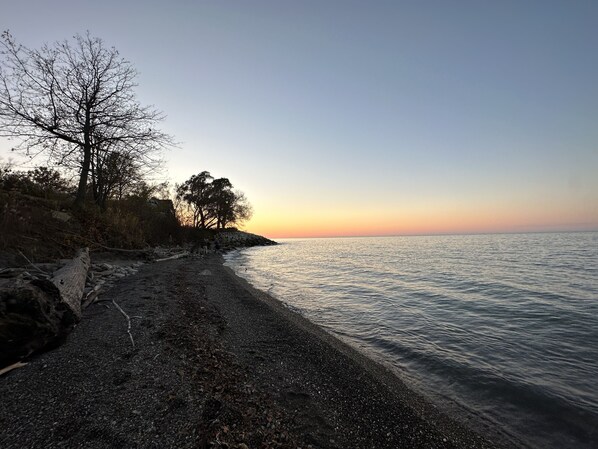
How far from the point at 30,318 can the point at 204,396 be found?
3.39 meters

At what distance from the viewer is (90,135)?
671 inches

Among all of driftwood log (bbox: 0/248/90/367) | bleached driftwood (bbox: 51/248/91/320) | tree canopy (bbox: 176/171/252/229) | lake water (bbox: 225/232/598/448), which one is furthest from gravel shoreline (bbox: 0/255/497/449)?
tree canopy (bbox: 176/171/252/229)

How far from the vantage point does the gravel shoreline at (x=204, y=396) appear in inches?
122

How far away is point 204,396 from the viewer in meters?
3.85

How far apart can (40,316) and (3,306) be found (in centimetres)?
54

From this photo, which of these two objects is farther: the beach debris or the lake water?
the lake water

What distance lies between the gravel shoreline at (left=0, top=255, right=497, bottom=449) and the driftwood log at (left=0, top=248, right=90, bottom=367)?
271mm

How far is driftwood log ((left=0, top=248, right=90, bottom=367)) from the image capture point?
169 inches

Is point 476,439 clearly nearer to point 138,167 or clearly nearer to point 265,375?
point 265,375

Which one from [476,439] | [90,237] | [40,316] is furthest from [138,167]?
[476,439]

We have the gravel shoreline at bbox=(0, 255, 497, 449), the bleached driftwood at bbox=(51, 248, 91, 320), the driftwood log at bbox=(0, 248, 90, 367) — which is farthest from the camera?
the bleached driftwood at bbox=(51, 248, 91, 320)

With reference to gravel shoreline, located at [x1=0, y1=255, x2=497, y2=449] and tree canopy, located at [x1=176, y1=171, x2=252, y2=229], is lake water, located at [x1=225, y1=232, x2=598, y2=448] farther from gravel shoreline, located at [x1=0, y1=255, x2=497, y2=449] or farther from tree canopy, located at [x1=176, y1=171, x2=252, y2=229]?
tree canopy, located at [x1=176, y1=171, x2=252, y2=229]

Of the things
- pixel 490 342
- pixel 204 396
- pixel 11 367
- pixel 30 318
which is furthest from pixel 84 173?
pixel 490 342

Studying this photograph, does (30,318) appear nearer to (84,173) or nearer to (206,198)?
(84,173)
